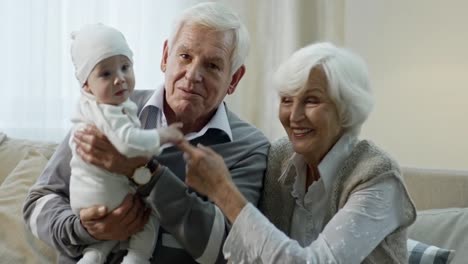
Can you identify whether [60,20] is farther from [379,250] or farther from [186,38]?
[379,250]

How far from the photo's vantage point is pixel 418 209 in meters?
2.17

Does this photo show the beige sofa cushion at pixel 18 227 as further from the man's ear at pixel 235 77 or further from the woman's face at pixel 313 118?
the woman's face at pixel 313 118

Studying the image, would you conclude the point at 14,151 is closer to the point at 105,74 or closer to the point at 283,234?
the point at 105,74

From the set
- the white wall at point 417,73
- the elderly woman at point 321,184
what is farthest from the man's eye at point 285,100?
the white wall at point 417,73

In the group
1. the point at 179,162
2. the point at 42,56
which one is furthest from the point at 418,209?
the point at 42,56

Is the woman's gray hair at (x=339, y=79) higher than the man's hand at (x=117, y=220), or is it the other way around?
the woman's gray hair at (x=339, y=79)

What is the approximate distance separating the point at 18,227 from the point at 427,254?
4.22 feet

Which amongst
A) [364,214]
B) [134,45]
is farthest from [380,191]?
[134,45]

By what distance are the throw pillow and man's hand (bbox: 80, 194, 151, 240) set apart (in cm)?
78

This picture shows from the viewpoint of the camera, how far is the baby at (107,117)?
1449 mm

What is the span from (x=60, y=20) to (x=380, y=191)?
174 cm

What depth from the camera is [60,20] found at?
2801mm

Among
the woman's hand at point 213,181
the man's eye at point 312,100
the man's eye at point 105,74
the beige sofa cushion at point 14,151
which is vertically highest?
the man's eye at point 105,74

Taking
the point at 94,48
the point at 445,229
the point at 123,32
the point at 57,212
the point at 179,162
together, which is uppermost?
the point at 94,48
